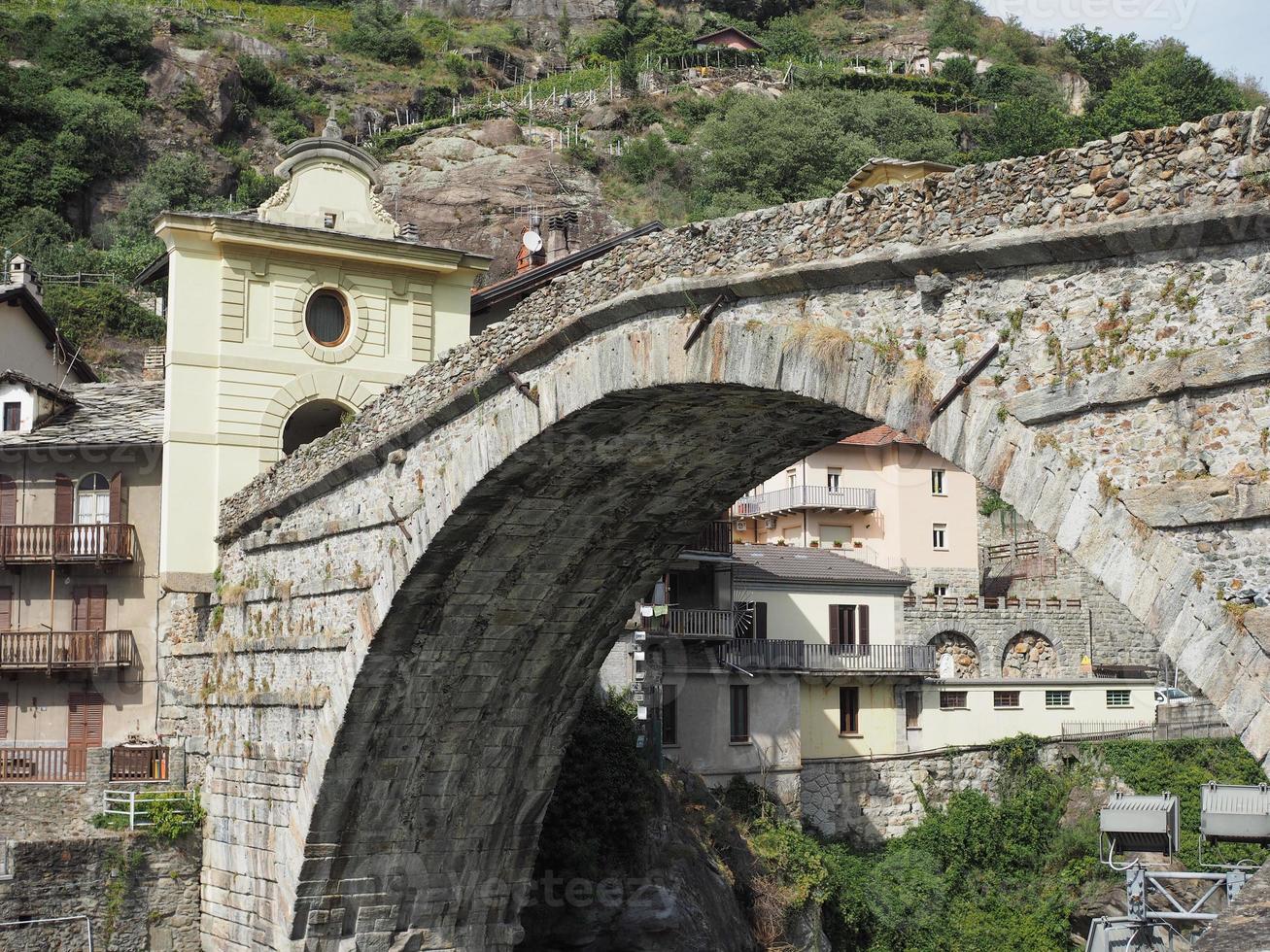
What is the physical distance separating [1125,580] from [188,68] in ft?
185

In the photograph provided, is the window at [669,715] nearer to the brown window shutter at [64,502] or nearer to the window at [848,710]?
the window at [848,710]

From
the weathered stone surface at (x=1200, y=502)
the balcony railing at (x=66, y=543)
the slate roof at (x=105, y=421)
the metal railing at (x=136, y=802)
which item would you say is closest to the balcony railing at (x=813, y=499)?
the slate roof at (x=105, y=421)

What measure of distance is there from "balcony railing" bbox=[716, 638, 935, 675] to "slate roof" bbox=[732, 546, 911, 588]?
1326 millimetres

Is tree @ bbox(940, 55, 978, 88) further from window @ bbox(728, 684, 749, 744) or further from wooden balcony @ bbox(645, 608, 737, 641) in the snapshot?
wooden balcony @ bbox(645, 608, 737, 641)

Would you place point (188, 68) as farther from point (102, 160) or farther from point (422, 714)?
point (422, 714)

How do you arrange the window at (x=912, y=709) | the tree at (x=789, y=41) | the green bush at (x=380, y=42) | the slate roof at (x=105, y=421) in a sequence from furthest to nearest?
the tree at (x=789, y=41) < the green bush at (x=380, y=42) < the window at (x=912, y=709) < the slate roof at (x=105, y=421)

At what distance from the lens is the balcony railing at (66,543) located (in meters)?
20.6

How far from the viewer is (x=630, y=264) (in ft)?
41.4

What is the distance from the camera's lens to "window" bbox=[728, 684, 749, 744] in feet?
94.1

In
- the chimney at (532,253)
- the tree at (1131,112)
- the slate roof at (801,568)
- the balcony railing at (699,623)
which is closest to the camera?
the balcony railing at (699,623)

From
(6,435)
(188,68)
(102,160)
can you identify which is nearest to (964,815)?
(6,435)

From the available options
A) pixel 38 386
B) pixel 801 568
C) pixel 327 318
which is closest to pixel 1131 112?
pixel 801 568

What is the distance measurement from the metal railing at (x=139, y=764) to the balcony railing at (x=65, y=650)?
4.53ft

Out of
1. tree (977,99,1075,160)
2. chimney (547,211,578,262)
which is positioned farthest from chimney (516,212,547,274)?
tree (977,99,1075,160)
